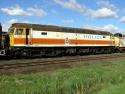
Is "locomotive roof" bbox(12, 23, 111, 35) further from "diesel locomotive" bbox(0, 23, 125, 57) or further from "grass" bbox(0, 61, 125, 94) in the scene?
"grass" bbox(0, 61, 125, 94)

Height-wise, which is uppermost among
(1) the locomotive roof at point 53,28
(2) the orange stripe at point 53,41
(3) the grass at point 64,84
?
(1) the locomotive roof at point 53,28

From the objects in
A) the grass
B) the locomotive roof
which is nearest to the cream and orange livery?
the locomotive roof

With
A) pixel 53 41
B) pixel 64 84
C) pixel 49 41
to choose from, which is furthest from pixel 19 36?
pixel 64 84

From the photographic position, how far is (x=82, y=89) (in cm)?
1313

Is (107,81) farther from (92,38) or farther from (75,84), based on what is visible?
(92,38)

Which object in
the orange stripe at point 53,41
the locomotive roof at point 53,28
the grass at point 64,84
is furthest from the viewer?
the locomotive roof at point 53,28

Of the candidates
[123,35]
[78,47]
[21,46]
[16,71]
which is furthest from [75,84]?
[123,35]

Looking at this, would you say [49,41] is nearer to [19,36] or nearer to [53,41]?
[53,41]

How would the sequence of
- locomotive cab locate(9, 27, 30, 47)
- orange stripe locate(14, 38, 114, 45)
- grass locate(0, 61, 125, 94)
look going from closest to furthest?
grass locate(0, 61, 125, 94), locomotive cab locate(9, 27, 30, 47), orange stripe locate(14, 38, 114, 45)

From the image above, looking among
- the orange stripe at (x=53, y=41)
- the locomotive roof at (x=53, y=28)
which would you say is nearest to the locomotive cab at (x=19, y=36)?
the orange stripe at (x=53, y=41)

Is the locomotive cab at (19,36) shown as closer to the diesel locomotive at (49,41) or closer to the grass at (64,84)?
the diesel locomotive at (49,41)

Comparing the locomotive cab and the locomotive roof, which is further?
the locomotive roof

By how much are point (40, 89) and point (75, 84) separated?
2.03 m

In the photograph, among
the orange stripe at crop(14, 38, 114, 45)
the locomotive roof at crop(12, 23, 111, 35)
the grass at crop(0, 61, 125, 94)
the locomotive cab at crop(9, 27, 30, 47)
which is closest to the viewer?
the grass at crop(0, 61, 125, 94)
